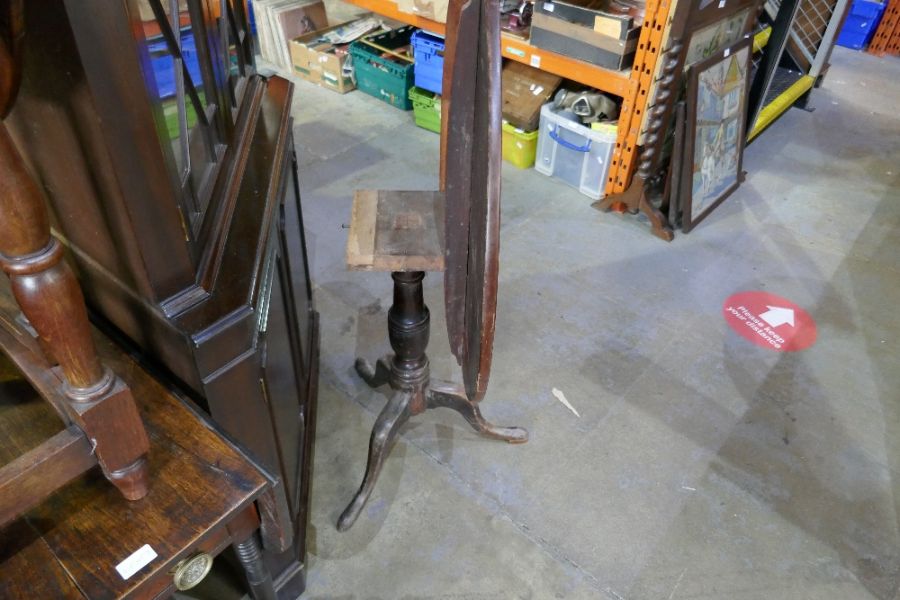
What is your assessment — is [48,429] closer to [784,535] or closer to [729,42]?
[784,535]

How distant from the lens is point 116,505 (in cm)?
88

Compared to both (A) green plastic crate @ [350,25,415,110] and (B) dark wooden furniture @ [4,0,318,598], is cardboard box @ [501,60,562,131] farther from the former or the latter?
(B) dark wooden furniture @ [4,0,318,598]

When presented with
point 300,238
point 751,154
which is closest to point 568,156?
point 751,154

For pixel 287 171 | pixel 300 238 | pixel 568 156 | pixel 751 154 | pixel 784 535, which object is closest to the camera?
pixel 287 171

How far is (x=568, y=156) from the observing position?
319 cm

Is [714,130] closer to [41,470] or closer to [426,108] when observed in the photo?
[426,108]

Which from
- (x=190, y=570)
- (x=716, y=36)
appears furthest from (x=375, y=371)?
(x=716, y=36)

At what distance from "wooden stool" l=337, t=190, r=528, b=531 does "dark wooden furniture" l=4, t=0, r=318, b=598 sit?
0.67 ft

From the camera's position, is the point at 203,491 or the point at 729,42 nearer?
the point at 203,491

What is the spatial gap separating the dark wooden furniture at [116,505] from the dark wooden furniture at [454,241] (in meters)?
0.50

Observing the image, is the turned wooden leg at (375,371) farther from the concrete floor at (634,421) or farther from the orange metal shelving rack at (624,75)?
the orange metal shelving rack at (624,75)

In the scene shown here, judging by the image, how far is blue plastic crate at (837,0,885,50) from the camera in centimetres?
492

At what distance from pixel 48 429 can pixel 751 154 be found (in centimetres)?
375

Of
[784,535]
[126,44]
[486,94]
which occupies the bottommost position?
[784,535]
